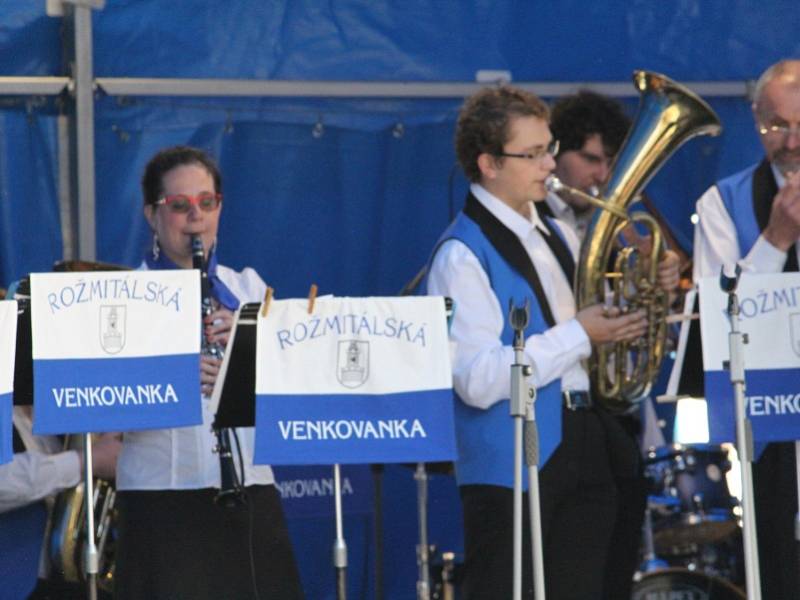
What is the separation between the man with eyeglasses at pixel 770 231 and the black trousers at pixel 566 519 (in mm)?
484

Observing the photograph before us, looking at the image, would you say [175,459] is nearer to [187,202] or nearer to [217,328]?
[217,328]

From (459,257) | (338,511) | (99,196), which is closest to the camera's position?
(338,511)

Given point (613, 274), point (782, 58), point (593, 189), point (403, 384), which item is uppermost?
point (782, 58)

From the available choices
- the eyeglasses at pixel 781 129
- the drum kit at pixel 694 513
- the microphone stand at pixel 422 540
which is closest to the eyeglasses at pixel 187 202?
the microphone stand at pixel 422 540

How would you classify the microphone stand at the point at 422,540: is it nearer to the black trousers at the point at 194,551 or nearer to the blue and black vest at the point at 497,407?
the blue and black vest at the point at 497,407

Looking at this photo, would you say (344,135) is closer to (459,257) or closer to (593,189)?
(593,189)

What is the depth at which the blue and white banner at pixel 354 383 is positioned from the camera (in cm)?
474

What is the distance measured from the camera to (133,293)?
4.70m

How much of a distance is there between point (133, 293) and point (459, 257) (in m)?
1.21

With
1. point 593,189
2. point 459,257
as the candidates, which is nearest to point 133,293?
point 459,257

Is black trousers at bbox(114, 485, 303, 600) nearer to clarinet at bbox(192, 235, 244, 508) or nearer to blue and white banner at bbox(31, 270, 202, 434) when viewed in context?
clarinet at bbox(192, 235, 244, 508)

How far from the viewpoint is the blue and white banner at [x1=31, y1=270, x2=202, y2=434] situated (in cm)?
463

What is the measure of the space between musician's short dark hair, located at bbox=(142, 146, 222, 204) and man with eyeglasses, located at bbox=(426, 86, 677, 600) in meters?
0.79

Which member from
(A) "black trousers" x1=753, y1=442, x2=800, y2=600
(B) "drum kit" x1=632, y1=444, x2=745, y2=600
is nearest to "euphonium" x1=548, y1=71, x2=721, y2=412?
(A) "black trousers" x1=753, y1=442, x2=800, y2=600
